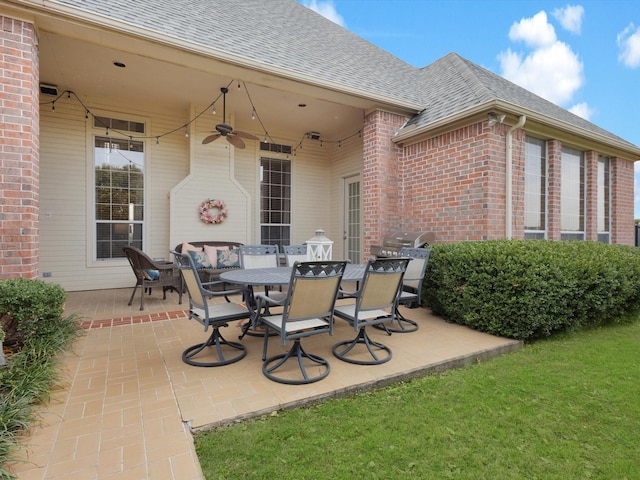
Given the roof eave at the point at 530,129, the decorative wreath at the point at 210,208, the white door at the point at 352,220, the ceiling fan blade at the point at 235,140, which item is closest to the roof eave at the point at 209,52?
the roof eave at the point at 530,129

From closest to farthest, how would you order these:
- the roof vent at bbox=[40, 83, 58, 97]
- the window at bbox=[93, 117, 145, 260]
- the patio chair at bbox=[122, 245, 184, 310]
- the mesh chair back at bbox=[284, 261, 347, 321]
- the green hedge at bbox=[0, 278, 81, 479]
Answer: the green hedge at bbox=[0, 278, 81, 479] → the mesh chair back at bbox=[284, 261, 347, 321] → the patio chair at bbox=[122, 245, 184, 310] → the roof vent at bbox=[40, 83, 58, 97] → the window at bbox=[93, 117, 145, 260]

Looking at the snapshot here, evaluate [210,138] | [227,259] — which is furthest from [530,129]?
[227,259]

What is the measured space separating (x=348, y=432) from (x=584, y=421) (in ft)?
5.29

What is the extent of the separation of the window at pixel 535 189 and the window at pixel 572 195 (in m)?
0.64

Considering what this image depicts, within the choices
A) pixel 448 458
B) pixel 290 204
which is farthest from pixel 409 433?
pixel 290 204

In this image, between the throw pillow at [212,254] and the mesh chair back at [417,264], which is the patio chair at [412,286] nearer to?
the mesh chair back at [417,264]

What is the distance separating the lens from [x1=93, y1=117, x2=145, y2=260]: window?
646cm

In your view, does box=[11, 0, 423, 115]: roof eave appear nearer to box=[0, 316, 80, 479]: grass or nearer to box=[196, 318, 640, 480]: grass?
box=[0, 316, 80, 479]: grass

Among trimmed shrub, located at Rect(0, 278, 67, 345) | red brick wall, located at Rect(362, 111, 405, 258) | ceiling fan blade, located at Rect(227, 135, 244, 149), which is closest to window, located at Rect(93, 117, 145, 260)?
ceiling fan blade, located at Rect(227, 135, 244, 149)

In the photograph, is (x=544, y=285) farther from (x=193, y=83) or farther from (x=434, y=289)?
(x=193, y=83)

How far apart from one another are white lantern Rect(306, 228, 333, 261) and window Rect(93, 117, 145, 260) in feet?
15.1

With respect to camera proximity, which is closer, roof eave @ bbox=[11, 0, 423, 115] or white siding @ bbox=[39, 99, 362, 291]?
roof eave @ bbox=[11, 0, 423, 115]

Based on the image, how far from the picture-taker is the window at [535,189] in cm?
560

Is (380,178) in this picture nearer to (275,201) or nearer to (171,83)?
(275,201)
